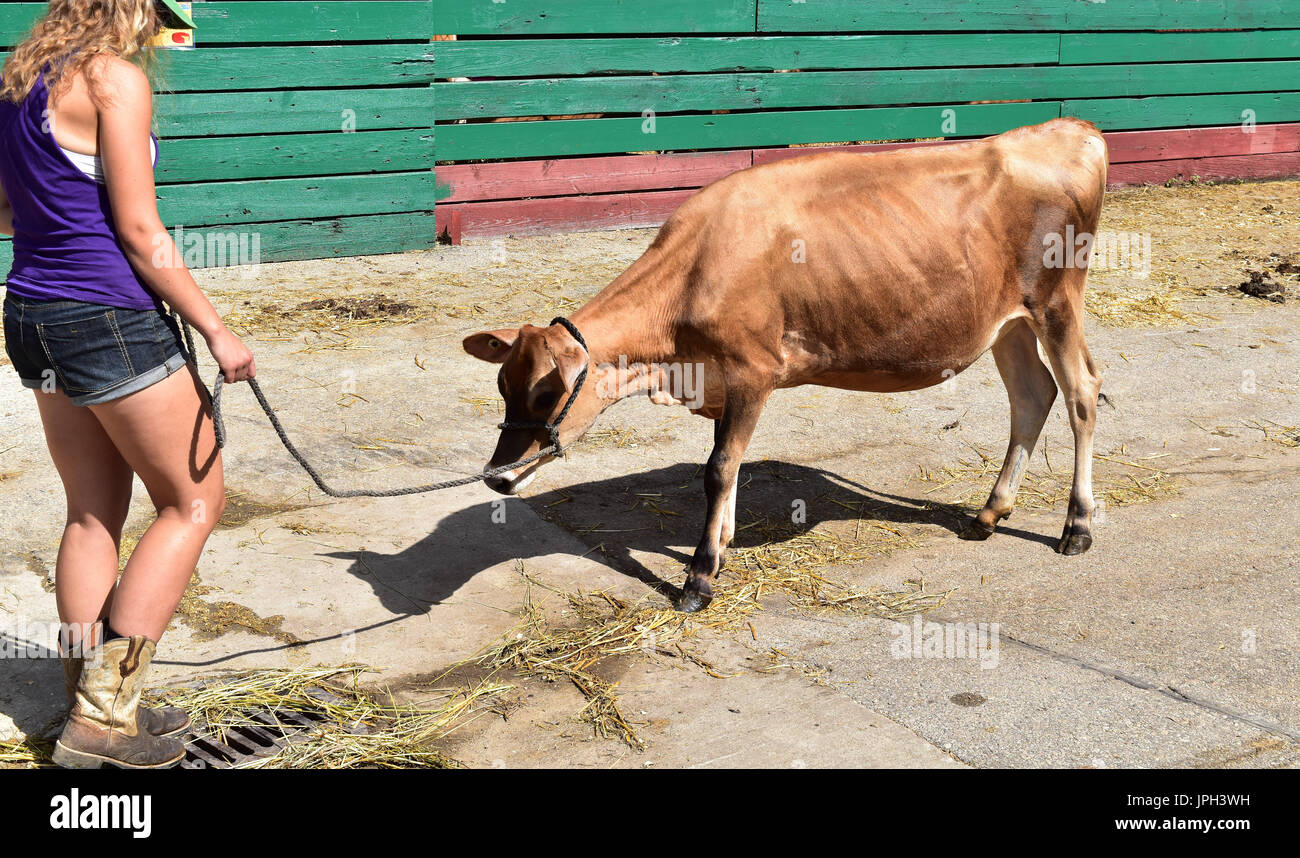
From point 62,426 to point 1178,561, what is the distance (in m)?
4.25

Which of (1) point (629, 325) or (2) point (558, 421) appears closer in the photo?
(2) point (558, 421)

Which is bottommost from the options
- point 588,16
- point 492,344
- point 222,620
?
point 222,620

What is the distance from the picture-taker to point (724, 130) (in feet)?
33.9

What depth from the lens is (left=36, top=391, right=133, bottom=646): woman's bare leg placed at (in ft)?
11.4

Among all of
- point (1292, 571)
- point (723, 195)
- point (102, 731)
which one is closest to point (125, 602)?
point (102, 731)

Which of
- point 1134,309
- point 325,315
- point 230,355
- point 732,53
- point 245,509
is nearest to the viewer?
point 230,355

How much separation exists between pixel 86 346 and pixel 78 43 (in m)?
0.76

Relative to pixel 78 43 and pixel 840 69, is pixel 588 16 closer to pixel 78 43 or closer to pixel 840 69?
pixel 840 69

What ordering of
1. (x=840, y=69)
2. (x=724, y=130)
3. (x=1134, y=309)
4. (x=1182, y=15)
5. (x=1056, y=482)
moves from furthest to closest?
(x=1182, y=15) → (x=840, y=69) → (x=724, y=130) → (x=1134, y=309) → (x=1056, y=482)

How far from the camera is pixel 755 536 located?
552 cm

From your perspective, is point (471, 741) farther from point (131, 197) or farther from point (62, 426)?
point (131, 197)

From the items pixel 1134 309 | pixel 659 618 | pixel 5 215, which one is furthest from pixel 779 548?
pixel 1134 309

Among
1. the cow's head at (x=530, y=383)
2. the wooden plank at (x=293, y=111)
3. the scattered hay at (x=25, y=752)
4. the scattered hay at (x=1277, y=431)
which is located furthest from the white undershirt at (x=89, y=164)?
the scattered hay at (x=1277, y=431)

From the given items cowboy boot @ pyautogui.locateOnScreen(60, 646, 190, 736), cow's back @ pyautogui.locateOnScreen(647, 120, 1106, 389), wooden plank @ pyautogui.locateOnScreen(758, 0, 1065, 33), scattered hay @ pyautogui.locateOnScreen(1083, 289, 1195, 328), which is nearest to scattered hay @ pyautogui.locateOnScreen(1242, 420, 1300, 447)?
scattered hay @ pyautogui.locateOnScreen(1083, 289, 1195, 328)
